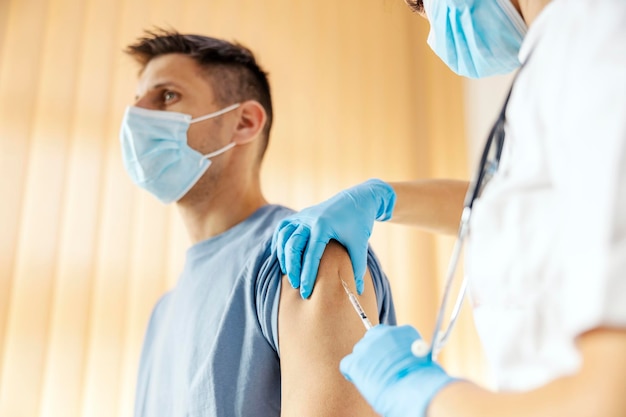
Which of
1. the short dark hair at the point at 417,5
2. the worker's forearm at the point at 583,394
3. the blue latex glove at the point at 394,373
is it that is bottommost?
the blue latex glove at the point at 394,373

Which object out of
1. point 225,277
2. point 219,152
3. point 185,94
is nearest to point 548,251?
point 225,277

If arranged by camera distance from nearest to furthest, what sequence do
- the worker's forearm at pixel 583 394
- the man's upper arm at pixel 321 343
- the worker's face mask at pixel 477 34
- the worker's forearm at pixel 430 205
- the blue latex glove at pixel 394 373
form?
1. the worker's forearm at pixel 583 394
2. the blue latex glove at pixel 394 373
3. the worker's face mask at pixel 477 34
4. the man's upper arm at pixel 321 343
5. the worker's forearm at pixel 430 205

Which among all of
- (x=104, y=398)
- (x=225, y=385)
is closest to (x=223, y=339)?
(x=225, y=385)

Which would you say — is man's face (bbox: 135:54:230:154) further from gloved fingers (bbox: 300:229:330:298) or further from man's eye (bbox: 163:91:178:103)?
gloved fingers (bbox: 300:229:330:298)

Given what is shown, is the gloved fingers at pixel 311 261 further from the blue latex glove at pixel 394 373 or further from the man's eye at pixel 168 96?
the man's eye at pixel 168 96

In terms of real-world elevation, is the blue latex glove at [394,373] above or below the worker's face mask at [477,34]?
below

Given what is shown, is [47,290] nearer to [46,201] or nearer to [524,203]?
[46,201]

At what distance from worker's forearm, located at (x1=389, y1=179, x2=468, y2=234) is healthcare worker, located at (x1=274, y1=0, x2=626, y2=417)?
29.7 inches

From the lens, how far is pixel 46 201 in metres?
1.81

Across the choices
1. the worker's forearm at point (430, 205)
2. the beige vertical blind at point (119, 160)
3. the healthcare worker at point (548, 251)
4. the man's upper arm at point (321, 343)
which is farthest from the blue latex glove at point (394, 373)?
the beige vertical blind at point (119, 160)

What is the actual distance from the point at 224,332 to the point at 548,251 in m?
0.77

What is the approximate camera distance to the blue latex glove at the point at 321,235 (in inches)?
40.2

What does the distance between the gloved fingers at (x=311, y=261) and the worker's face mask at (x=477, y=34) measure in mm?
383

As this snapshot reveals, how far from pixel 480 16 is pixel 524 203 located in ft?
1.33
